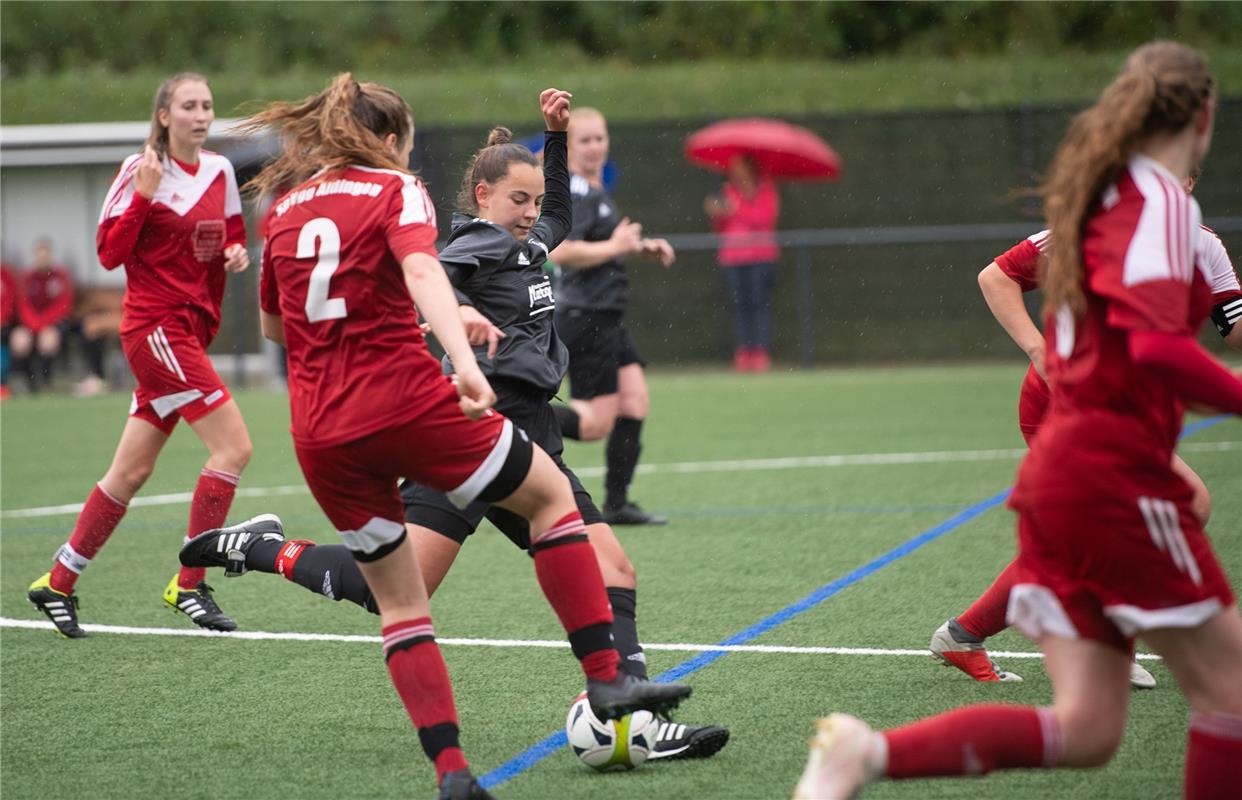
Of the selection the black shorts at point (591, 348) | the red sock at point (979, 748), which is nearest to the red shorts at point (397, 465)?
the red sock at point (979, 748)

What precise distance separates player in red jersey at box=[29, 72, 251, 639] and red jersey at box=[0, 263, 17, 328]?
12.6 meters

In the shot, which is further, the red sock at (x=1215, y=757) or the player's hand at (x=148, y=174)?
the player's hand at (x=148, y=174)

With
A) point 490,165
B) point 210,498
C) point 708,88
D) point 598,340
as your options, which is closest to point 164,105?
point 210,498

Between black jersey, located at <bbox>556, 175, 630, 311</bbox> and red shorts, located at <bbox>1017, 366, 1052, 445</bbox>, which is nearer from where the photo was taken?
red shorts, located at <bbox>1017, 366, 1052, 445</bbox>

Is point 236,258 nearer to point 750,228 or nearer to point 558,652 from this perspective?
point 558,652

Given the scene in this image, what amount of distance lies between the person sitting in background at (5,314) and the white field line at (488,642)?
1236cm

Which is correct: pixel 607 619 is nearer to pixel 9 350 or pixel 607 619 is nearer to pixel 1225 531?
pixel 1225 531

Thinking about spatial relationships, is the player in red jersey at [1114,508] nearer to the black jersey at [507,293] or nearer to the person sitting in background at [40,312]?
the black jersey at [507,293]

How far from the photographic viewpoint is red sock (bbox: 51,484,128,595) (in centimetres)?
621

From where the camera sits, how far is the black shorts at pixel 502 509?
175 inches

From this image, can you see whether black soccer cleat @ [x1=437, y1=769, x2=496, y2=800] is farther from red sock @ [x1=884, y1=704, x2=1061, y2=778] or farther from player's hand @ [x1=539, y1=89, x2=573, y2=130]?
player's hand @ [x1=539, y1=89, x2=573, y2=130]

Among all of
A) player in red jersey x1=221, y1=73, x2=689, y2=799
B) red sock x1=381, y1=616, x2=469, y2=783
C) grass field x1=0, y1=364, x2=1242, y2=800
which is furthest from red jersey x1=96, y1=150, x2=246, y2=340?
red sock x1=381, y1=616, x2=469, y2=783

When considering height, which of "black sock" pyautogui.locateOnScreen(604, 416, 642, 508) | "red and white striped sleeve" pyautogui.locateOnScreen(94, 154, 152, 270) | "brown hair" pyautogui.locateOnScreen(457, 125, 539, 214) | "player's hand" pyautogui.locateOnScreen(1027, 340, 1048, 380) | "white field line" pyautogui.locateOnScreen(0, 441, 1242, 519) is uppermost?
"brown hair" pyautogui.locateOnScreen(457, 125, 539, 214)

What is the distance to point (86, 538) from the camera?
20.7 ft
